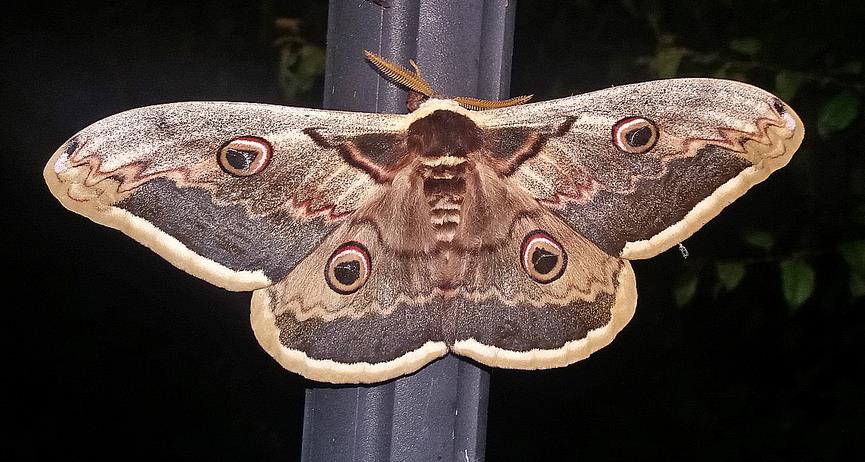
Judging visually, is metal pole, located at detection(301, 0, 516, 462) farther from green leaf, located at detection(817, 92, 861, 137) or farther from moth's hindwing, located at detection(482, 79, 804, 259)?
green leaf, located at detection(817, 92, 861, 137)

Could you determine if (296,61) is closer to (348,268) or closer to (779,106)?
(348,268)

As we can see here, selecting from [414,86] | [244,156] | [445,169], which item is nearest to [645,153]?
[445,169]

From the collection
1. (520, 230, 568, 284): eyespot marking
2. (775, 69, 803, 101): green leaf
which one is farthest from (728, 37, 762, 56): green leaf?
(520, 230, 568, 284): eyespot marking

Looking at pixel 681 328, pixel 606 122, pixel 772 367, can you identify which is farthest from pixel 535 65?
pixel 606 122

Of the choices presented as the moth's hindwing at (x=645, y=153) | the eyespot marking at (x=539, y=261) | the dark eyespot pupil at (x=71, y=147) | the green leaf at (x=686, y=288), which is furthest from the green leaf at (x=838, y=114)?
the dark eyespot pupil at (x=71, y=147)

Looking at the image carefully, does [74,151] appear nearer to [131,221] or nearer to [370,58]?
[131,221]

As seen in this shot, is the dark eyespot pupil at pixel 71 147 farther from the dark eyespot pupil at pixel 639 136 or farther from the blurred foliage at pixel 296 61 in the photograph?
the blurred foliage at pixel 296 61

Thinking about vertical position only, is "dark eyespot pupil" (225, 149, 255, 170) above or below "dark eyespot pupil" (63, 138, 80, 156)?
above
